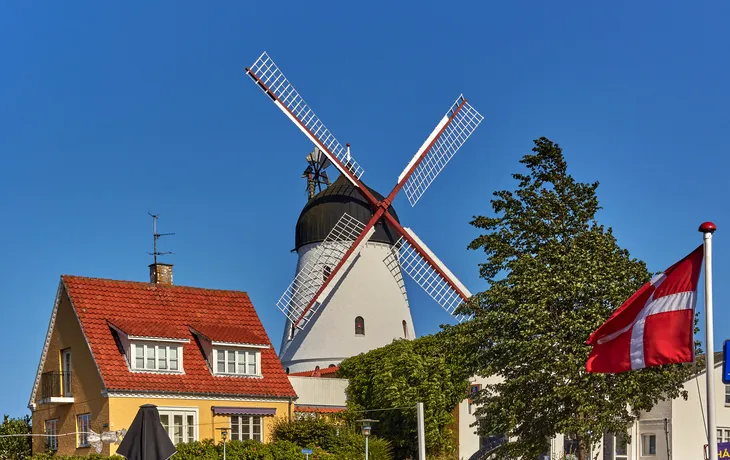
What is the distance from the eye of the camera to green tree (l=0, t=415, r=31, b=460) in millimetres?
47825

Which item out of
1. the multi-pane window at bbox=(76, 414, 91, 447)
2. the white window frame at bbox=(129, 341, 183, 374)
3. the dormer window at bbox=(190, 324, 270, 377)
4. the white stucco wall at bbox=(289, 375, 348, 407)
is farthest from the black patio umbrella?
the white stucco wall at bbox=(289, 375, 348, 407)

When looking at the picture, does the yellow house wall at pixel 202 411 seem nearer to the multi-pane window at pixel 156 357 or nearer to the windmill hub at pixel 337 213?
the multi-pane window at pixel 156 357

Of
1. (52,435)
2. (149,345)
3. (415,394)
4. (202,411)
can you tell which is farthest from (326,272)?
(52,435)

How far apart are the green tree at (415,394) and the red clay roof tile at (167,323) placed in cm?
434

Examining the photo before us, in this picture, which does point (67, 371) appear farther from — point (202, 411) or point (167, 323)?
point (202, 411)

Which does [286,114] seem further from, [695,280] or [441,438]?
[695,280]

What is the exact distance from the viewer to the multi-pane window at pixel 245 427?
4638 centimetres

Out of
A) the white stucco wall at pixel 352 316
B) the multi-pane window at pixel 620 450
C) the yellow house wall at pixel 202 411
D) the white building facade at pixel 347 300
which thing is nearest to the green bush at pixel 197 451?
the yellow house wall at pixel 202 411

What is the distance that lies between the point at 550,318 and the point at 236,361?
16129 millimetres

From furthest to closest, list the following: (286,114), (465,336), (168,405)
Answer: (286,114) < (168,405) < (465,336)

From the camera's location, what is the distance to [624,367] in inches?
827

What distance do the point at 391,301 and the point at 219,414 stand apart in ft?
65.3

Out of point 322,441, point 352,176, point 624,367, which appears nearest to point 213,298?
point 322,441

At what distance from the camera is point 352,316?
206ft
